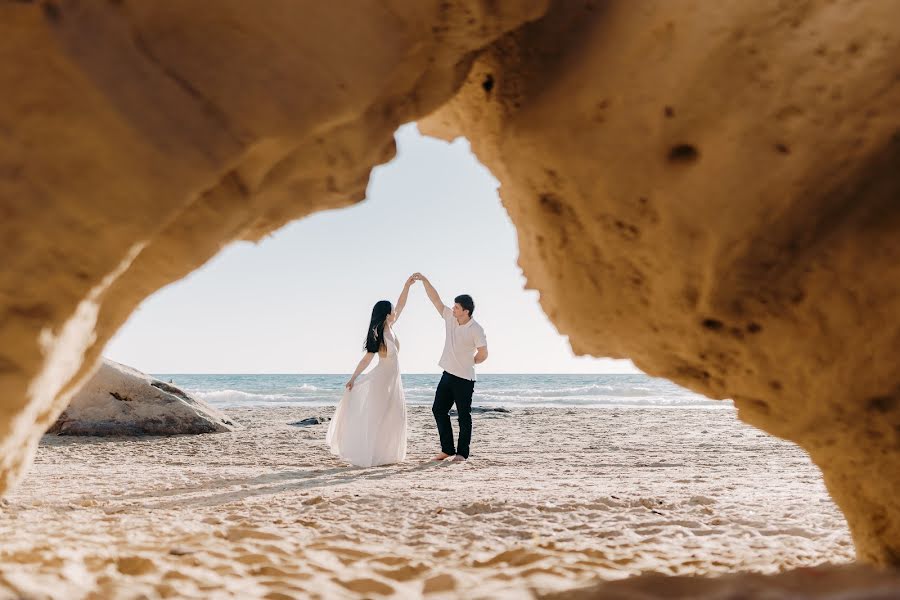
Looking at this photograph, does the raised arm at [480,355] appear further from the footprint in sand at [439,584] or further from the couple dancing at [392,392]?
the footprint in sand at [439,584]

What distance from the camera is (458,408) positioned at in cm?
622

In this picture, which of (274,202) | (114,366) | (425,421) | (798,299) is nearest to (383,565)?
(274,202)

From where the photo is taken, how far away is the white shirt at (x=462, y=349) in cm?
618

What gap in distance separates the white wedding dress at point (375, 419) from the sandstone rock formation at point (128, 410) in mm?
2721

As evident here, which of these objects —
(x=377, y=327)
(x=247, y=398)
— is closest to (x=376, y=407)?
(x=377, y=327)

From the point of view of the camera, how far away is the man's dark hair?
623 cm

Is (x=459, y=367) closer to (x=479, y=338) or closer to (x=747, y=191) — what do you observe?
(x=479, y=338)

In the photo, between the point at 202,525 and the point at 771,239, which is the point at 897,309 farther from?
the point at 202,525

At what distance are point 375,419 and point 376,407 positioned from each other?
12 centimetres

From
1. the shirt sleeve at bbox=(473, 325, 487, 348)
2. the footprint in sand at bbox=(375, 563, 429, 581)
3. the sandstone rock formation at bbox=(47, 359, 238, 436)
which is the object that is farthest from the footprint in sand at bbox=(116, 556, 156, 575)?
the sandstone rock formation at bbox=(47, 359, 238, 436)

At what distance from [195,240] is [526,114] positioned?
1283 mm

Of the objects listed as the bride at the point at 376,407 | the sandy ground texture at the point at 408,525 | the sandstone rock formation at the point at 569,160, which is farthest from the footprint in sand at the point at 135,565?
the bride at the point at 376,407

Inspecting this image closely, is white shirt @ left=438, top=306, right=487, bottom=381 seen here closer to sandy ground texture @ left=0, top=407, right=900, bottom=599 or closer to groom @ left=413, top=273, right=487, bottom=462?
groom @ left=413, top=273, right=487, bottom=462

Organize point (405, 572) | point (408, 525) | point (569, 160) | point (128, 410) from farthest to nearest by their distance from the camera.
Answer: point (128, 410)
point (408, 525)
point (405, 572)
point (569, 160)
